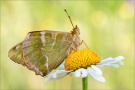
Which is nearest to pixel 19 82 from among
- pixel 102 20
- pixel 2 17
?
pixel 2 17

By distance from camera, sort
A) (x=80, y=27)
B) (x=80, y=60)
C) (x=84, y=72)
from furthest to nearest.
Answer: (x=80, y=27)
(x=80, y=60)
(x=84, y=72)

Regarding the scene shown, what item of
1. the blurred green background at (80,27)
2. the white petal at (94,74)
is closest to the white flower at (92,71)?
the white petal at (94,74)

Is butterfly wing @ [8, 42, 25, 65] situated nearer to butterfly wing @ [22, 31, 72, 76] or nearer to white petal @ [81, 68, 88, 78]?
butterfly wing @ [22, 31, 72, 76]

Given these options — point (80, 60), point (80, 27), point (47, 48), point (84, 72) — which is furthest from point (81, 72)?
point (80, 27)

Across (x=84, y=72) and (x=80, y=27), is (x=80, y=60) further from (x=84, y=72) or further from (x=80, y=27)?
(x=80, y=27)

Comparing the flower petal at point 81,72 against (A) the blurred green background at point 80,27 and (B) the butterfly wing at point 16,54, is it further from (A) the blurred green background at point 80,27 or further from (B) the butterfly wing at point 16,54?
(A) the blurred green background at point 80,27

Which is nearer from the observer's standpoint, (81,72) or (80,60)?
(81,72)
